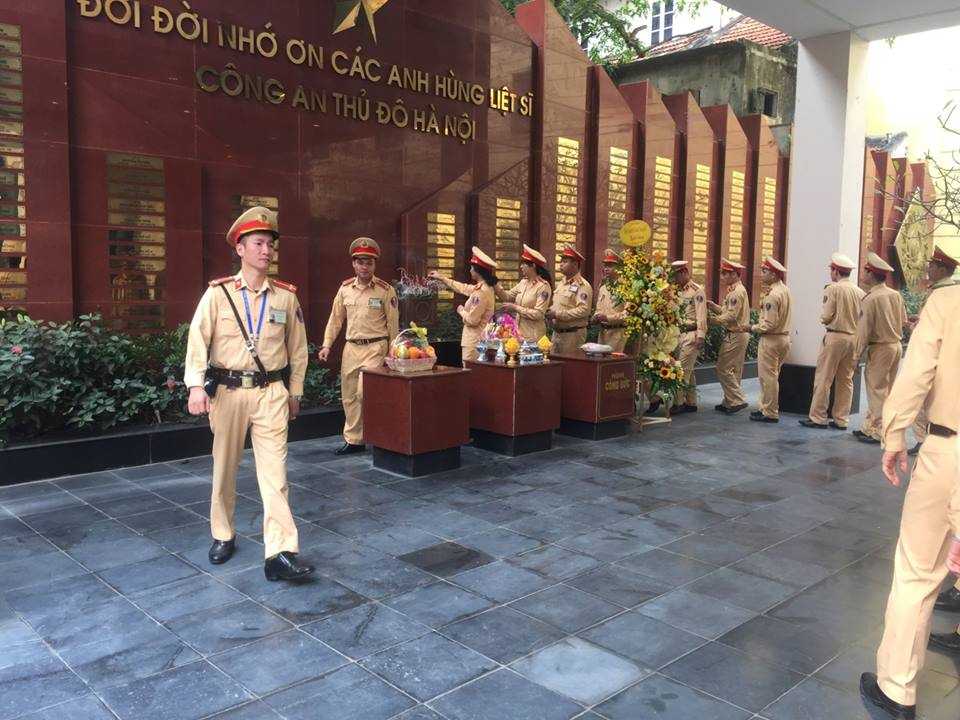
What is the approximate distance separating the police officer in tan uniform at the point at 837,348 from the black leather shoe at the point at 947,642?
5165mm

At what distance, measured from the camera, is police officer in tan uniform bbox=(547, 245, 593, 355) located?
334 inches

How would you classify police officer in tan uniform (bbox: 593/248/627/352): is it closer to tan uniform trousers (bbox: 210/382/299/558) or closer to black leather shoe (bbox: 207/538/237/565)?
tan uniform trousers (bbox: 210/382/299/558)

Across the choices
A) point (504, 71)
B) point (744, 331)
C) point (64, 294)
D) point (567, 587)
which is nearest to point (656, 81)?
point (504, 71)

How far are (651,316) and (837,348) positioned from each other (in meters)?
2.15

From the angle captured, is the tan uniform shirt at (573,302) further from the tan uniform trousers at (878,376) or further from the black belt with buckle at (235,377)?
the black belt with buckle at (235,377)

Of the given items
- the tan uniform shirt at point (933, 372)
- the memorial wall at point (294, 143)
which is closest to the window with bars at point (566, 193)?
the memorial wall at point (294, 143)

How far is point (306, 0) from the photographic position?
8.12m

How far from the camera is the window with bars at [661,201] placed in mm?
12469

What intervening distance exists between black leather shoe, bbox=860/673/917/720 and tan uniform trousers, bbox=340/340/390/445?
469cm

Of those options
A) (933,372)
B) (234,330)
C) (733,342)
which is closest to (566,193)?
(733,342)

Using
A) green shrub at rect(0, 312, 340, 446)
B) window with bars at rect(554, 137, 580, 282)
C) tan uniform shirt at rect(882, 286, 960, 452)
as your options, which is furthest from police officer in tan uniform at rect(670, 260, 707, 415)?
tan uniform shirt at rect(882, 286, 960, 452)

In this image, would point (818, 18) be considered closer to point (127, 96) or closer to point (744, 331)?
point (744, 331)

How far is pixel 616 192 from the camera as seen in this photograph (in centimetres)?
1174

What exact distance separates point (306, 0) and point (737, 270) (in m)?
5.87
